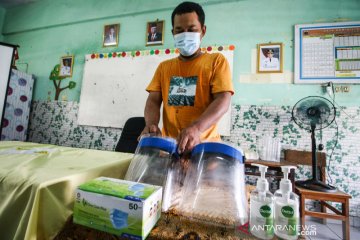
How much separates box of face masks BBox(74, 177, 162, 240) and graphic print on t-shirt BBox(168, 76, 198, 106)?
2.00ft

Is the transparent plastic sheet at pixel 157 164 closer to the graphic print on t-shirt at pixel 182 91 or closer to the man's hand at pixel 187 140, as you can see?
the man's hand at pixel 187 140

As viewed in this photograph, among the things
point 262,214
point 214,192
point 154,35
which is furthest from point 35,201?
point 154,35

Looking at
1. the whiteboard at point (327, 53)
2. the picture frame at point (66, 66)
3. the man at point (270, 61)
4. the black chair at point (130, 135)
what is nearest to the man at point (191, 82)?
the black chair at point (130, 135)

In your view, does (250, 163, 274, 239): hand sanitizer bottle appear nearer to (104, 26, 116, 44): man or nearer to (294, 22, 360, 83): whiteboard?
(294, 22, 360, 83): whiteboard

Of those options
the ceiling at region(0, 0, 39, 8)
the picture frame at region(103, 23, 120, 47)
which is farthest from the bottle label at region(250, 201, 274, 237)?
the ceiling at region(0, 0, 39, 8)

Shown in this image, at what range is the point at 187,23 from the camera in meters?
1.00

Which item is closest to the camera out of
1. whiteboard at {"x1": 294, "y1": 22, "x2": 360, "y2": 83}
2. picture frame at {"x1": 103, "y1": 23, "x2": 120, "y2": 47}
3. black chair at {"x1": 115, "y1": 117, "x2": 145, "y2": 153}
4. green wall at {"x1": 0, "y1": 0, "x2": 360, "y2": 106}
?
black chair at {"x1": 115, "y1": 117, "x2": 145, "y2": 153}

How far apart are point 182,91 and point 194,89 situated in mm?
70

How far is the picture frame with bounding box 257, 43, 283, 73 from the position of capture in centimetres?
240

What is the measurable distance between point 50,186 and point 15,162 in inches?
13.3

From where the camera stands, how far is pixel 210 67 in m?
1.00

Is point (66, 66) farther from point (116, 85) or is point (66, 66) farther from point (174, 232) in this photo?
point (174, 232)

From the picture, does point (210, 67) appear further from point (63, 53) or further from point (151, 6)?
point (63, 53)

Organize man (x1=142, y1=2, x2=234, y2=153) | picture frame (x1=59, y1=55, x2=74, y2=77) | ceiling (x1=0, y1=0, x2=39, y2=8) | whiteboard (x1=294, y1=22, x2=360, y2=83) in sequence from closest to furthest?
man (x1=142, y1=2, x2=234, y2=153) → whiteboard (x1=294, y1=22, x2=360, y2=83) → picture frame (x1=59, y1=55, x2=74, y2=77) → ceiling (x1=0, y1=0, x2=39, y2=8)
